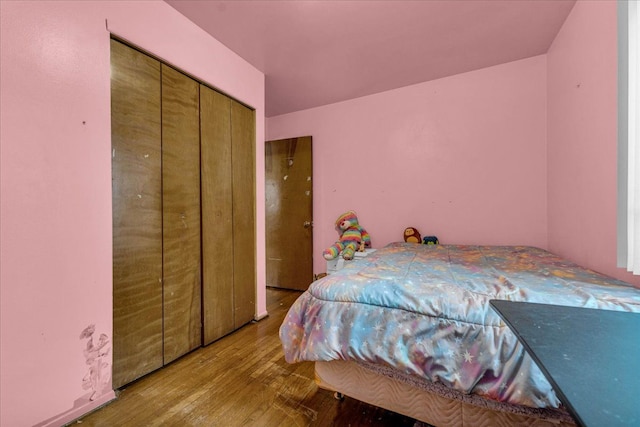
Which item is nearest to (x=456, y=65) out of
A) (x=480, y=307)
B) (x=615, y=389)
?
(x=480, y=307)

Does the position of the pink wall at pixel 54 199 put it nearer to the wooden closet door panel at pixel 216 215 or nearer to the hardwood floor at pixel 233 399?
the hardwood floor at pixel 233 399

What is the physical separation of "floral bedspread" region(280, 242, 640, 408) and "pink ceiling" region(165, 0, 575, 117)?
1845mm

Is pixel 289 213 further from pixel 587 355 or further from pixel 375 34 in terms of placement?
pixel 587 355

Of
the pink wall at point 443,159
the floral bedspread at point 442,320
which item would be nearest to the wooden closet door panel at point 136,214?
the floral bedspread at point 442,320

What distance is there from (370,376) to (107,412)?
4.71ft

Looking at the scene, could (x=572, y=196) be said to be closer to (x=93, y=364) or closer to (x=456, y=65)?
(x=456, y=65)

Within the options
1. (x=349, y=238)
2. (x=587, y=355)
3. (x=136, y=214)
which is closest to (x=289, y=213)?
(x=349, y=238)

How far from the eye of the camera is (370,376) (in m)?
1.22

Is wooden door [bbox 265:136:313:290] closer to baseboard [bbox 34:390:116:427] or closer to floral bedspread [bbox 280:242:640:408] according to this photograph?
floral bedspread [bbox 280:242:640:408]

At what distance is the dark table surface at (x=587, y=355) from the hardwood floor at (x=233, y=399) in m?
1.03

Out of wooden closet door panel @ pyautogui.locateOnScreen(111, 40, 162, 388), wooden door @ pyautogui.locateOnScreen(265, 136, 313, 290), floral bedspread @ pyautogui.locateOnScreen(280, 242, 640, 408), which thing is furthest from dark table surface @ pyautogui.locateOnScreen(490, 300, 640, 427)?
wooden door @ pyautogui.locateOnScreen(265, 136, 313, 290)

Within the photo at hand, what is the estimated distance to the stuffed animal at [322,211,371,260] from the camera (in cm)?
258

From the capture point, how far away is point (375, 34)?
2.03m

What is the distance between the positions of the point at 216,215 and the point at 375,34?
2.01 m
